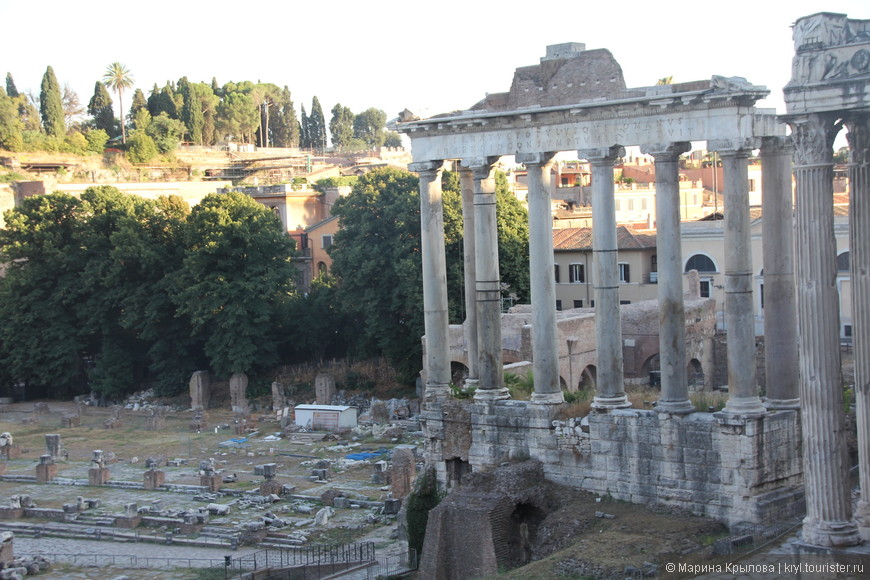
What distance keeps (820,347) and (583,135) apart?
313 inches

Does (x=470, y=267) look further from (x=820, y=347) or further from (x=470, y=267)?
(x=820, y=347)

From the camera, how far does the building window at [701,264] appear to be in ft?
145

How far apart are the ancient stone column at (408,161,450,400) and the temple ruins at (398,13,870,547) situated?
3 cm

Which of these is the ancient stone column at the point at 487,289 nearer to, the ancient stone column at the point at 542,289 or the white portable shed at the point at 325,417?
the ancient stone column at the point at 542,289

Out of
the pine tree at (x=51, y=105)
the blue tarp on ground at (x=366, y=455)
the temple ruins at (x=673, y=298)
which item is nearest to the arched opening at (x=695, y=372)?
the blue tarp on ground at (x=366, y=455)

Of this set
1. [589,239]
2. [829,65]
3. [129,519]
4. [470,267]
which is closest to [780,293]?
[470,267]

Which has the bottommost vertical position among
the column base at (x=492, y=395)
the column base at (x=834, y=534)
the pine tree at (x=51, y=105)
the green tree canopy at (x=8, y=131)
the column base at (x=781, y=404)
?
the column base at (x=834, y=534)

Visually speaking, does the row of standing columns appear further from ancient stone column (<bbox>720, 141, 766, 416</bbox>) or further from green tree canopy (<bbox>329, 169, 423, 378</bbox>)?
green tree canopy (<bbox>329, 169, 423, 378</bbox>)

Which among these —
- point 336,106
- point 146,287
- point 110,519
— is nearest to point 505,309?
point 146,287

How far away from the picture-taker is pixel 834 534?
13914 millimetres

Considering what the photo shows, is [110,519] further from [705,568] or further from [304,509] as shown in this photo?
[705,568]

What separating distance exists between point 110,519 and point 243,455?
8.51 m

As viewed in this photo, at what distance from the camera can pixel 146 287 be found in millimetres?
48312

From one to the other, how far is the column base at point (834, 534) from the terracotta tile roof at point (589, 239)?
3115 centimetres
